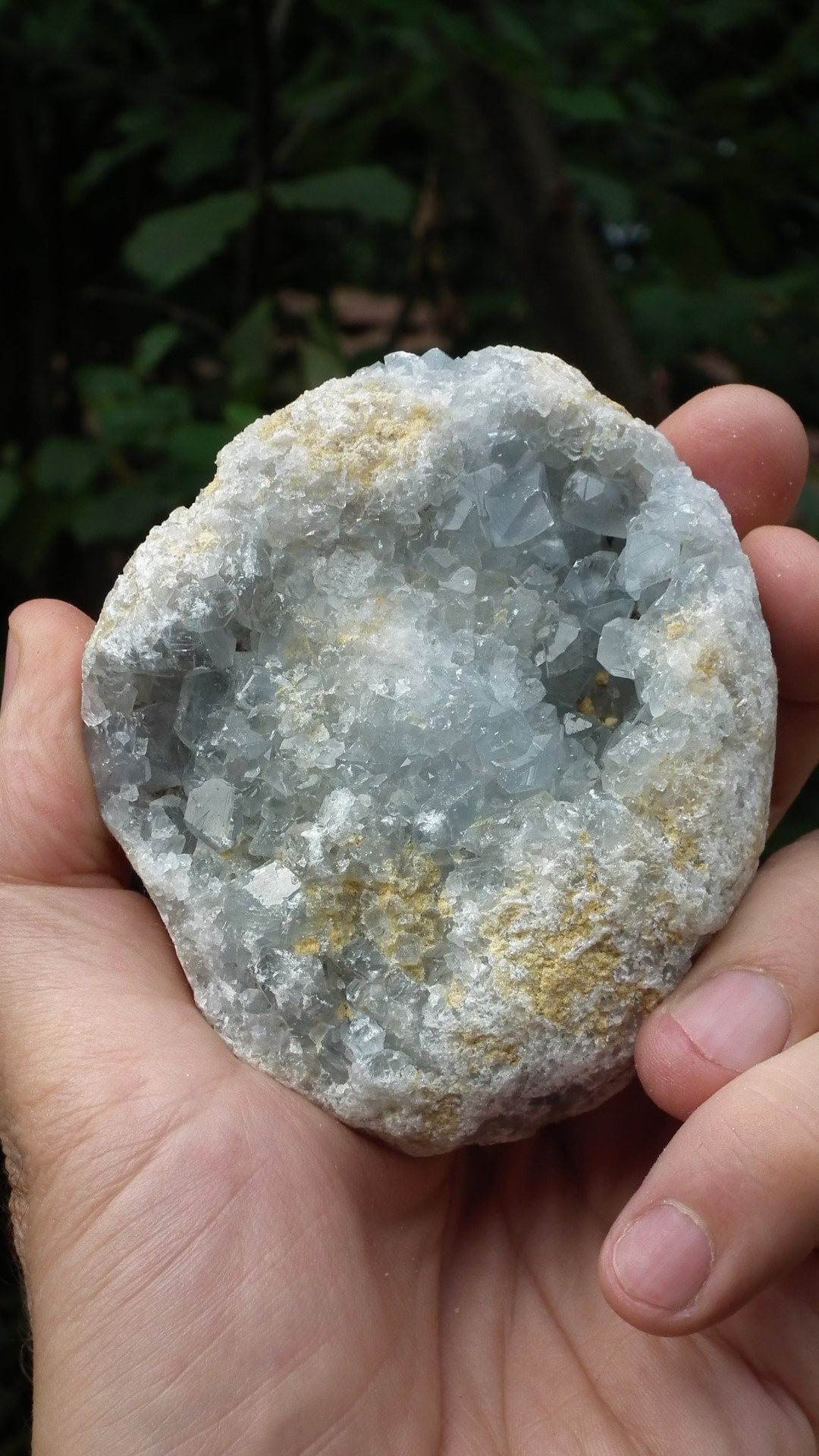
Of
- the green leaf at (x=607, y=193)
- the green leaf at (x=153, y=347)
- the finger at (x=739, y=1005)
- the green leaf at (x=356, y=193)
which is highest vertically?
the green leaf at (x=356, y=193)

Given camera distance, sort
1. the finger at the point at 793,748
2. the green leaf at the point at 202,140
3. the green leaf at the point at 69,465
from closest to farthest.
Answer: the finger at the point at 793,748 < the green leaf at the point at 69,465 < the green leaf at the point at 202,140

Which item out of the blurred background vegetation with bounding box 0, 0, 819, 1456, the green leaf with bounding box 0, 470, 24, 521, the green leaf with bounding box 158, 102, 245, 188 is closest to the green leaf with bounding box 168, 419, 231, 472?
the blurred background vegetation with bounding box 0, 0, 819, 1456

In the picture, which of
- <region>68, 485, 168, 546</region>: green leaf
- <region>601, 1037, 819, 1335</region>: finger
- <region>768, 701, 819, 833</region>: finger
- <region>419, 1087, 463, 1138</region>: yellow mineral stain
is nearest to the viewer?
<region>601, 1037, 819, 1335</region>: finger

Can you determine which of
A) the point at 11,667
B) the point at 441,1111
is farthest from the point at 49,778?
the point at 441,1111

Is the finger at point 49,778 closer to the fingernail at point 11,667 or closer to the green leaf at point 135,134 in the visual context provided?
the fingernail at point 11,667

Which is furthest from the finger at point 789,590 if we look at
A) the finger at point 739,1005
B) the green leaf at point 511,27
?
the green leaf at point 511,27

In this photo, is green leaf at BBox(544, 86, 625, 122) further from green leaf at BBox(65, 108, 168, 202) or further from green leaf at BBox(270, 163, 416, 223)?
green leaf at BBox(65, 108, 168, 202)

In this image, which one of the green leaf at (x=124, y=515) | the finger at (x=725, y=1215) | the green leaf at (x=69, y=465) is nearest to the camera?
the finger at (x=725, y=1215)
